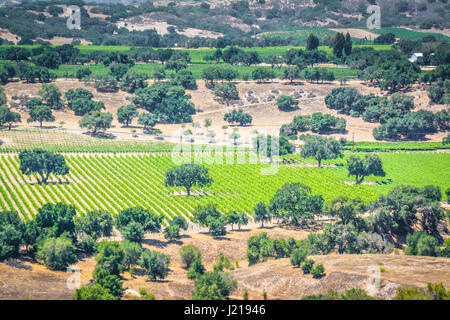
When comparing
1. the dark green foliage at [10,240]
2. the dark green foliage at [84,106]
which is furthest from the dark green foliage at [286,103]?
the dark green foliage at [10,240]

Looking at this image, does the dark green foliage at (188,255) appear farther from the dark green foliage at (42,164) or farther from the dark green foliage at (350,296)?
the dark green foliage at (42,164)

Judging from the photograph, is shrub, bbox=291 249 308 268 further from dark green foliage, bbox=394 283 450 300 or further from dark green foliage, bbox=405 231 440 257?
dark green foliage, bbox=405 231 440 257

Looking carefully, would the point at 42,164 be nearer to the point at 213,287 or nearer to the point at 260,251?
the point at 260,251

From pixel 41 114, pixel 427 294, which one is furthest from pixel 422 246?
pixel 41 114

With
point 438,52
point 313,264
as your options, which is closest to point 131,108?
point 313,264

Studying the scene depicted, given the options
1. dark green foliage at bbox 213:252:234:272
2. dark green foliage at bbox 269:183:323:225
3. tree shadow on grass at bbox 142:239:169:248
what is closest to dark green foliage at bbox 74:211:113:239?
tree shadow on grass at bbox 142:239:169:248
